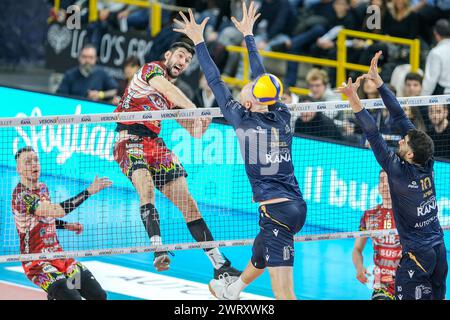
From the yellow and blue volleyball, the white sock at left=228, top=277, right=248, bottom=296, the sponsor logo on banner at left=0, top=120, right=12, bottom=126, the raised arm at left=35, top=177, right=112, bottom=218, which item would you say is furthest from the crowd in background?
the sponsor logo on banner at left=0, top=120, right=12, bottom=126

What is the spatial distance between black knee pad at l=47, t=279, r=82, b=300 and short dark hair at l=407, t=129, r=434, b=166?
393cm

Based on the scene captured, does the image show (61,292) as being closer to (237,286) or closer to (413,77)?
(237,286)

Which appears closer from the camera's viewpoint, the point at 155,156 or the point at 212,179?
the point at 155,156

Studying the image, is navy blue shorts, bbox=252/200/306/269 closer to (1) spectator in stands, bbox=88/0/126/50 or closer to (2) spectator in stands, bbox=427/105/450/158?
(2) spectator in stands, bbox=427/105/450/158

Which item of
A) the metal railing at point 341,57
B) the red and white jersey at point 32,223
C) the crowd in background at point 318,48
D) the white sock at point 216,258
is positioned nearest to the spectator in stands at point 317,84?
the crowd in background at point 318,48

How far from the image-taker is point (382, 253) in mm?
13883

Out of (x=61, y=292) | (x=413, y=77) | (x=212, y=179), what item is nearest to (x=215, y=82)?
(x=61, y=292)

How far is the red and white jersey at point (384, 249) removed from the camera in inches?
541

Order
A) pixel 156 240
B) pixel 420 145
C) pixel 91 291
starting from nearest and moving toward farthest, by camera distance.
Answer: pixel 420 145 < pixel 91 291 < pixel 156 240

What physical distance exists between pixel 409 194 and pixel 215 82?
237 centimetres

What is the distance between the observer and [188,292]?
15.2 meters

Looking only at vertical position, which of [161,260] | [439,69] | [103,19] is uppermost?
[103,19]

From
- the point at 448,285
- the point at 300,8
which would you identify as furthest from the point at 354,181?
the point at 300,8

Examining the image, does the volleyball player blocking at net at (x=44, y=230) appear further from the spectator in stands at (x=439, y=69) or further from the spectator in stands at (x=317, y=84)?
the spectator in stands at (x=439, y=69)
